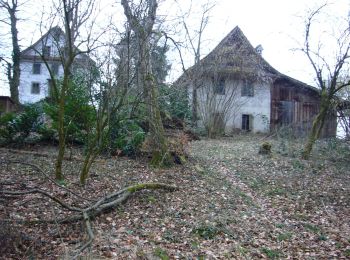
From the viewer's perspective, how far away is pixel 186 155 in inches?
453

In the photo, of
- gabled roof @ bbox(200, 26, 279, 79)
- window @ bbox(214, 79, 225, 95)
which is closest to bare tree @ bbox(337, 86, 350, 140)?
gabled roof @ bbox(200, 26, 279, 79)

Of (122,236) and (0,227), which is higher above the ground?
(0,227)

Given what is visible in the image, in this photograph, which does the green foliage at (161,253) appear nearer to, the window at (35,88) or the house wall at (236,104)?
the house wall at (236,104)

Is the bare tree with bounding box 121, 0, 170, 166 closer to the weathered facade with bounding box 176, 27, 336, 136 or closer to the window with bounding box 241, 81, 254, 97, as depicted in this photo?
the weathered facade with bounding box 176, 27, 336, 136

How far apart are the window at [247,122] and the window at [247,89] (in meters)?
1.49

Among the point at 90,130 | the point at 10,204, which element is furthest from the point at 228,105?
the point at 10,204

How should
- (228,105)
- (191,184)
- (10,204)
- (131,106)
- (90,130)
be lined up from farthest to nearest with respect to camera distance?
(228,105), (90,130), (191,184), (131,106), (10,204)

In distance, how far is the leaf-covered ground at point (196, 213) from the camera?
527cm

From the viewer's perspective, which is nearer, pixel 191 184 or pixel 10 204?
Answer: pixel 10 204

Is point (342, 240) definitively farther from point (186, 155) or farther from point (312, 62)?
point (312, 62)

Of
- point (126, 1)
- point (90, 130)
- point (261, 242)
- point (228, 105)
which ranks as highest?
point (126, 1)

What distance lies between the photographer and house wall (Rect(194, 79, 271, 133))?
2008 centimetres

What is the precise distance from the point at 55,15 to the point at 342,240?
6.94m

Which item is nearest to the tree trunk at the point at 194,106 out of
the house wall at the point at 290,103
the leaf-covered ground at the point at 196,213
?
the house wall at the point at 290,103
